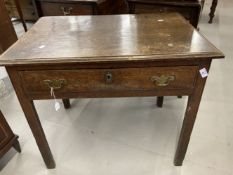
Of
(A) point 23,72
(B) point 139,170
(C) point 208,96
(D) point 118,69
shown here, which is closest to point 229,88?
(C) point 208,96

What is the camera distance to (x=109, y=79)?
2.88 feet

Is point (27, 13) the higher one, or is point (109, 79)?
point (109, 79)

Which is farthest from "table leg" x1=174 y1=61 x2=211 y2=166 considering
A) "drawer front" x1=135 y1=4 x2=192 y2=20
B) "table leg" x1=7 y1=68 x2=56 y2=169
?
"drawer front" x1=135 y1=4 x2=192 y2=20

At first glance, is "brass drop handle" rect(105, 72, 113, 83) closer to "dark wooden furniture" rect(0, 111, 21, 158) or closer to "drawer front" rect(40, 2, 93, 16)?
"dark wooden furniture" rect(0, 111, 21, 158)

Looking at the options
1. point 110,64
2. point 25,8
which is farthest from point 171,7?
point 25,8

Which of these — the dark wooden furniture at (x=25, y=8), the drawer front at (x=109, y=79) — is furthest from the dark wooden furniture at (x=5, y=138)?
the dark wooden furniture at (x=25, y=8)

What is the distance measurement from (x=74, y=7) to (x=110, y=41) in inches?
40.4

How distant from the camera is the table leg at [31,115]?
880 mm

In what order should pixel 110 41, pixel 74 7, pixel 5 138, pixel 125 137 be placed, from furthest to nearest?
pixel 74 7
pixel 125 137
pixel 5 138
pixel 110 41

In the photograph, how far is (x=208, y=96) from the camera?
1.86 metres

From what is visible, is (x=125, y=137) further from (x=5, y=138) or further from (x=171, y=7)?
(x=171, y=7)

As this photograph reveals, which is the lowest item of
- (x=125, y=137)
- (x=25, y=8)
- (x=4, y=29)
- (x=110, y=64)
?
(x=125, y=137)

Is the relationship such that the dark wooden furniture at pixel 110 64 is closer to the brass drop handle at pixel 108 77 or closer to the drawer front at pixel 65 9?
the brass drop handle at pixel 108 77

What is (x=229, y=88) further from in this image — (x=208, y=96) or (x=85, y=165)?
(x=85, y=165)
